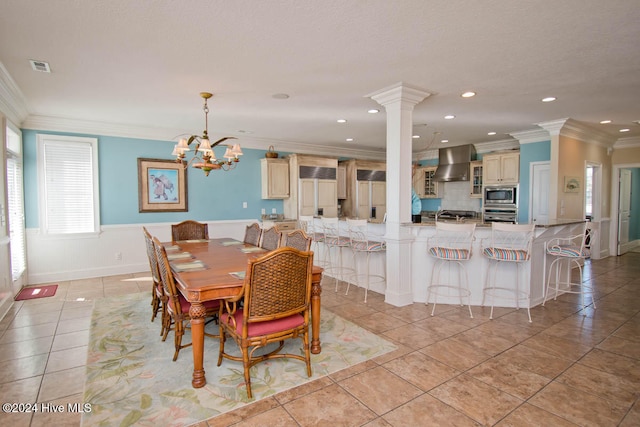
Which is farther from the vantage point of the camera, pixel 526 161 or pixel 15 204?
pixel 526 161

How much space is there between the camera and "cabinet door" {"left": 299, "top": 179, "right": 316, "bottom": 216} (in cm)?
687

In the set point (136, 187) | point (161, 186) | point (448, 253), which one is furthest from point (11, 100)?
point (448, 253)

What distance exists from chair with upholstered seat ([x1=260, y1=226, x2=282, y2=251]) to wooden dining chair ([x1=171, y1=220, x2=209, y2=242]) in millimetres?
1259

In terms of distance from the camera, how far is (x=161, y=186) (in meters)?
5.93

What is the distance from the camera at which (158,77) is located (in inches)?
131

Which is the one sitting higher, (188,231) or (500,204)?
(500,204)

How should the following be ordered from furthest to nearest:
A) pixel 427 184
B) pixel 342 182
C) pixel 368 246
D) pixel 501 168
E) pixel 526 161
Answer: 1. pixel 427 184
2. pixel 342 182
3. pixel 501 168
4. pixel 526 161
5. pixel 368 246

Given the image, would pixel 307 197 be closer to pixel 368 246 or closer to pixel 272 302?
pixel 368 246

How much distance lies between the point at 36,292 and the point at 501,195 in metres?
7.89

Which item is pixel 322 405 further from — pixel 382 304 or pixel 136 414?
pixel 382 304

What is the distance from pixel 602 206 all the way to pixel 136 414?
331 inches

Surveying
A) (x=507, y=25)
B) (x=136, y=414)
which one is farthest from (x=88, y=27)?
(x=507, y=25)

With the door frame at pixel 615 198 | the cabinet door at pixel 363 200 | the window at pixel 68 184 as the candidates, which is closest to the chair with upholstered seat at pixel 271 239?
the window at pixel 68 184

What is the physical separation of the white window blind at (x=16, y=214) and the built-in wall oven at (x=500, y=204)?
775cm
